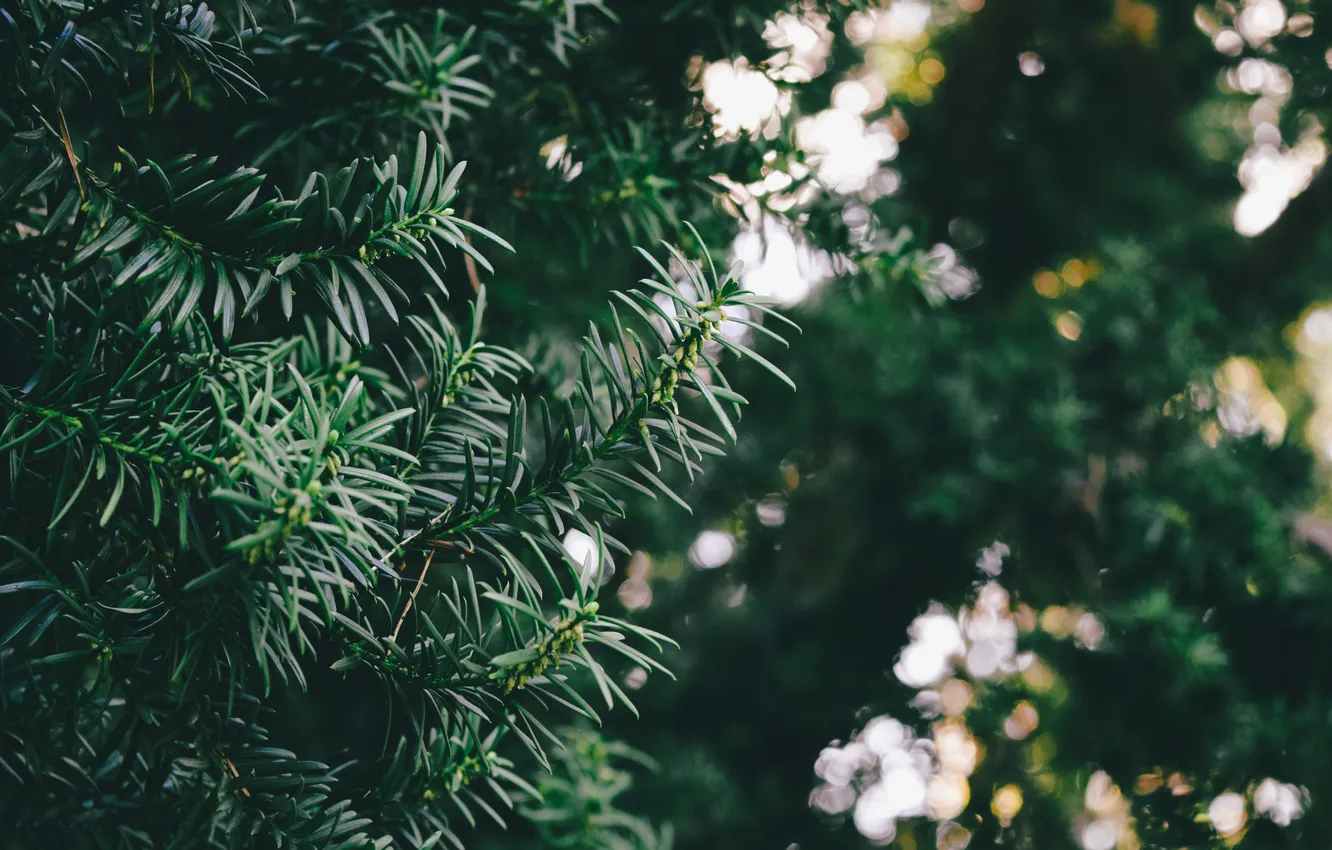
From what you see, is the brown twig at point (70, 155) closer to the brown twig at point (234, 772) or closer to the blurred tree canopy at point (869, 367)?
the blurred tree canopy at point (869, 367)

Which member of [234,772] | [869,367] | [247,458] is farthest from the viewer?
[869,367]

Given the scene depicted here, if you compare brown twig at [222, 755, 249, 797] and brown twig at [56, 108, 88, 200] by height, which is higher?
brown twig at [56, 108, 88, 200]

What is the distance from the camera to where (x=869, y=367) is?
2115 mm

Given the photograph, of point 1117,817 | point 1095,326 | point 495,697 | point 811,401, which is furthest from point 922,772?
point 495,697

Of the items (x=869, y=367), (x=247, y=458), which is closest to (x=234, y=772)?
(x=247, y=458)

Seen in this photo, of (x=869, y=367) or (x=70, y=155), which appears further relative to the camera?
(x=869, y=367)

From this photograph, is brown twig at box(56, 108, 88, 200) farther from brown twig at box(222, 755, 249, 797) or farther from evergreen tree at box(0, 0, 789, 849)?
brown twig at box(222, 755, 249, 797)

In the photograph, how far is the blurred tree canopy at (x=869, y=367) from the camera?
750 millimetres

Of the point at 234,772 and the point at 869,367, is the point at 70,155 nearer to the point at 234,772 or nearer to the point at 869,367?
the point at 234,772

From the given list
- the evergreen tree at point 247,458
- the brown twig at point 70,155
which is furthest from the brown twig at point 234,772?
the brown twig at point 70,155

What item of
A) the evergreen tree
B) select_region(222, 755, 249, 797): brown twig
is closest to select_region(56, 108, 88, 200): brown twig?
the evergreen tree

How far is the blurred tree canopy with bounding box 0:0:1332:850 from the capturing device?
2.46 feet

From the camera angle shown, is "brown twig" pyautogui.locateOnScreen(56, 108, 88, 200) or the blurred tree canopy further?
the blurred tree canopy

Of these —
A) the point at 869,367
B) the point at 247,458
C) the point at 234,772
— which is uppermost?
the point at 247,458
